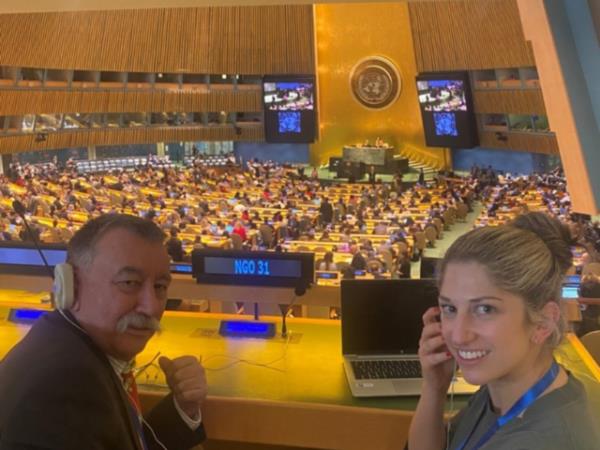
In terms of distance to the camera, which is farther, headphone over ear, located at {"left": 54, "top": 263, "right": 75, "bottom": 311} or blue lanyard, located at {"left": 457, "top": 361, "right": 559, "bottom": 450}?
headphone over ear, located at {"left": 54, "top": 263, "right": 75, "bottom": 311}

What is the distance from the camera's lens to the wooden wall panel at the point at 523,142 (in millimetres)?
16859

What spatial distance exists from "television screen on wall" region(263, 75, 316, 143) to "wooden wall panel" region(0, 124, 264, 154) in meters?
0.96

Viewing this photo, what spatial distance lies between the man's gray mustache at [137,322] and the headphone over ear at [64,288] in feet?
0.36

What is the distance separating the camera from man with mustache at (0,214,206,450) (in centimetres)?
115

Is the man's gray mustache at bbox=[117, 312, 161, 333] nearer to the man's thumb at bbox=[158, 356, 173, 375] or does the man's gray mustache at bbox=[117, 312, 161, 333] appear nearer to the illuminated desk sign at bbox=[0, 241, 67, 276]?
the man's thumb at bbox=[158, 356, 173, 375]

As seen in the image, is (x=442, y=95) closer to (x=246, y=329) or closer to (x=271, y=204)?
(x=271, y=204)

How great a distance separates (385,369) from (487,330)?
36.8 inches

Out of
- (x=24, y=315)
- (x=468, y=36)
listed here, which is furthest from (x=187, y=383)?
(x=468, y=36)

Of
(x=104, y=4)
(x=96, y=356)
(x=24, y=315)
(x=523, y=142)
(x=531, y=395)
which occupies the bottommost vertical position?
(x=531, y=395)

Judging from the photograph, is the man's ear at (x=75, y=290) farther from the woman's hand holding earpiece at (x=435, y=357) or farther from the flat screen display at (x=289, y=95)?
the flat screen display at (x=289, y=95)

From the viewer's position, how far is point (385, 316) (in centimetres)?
217

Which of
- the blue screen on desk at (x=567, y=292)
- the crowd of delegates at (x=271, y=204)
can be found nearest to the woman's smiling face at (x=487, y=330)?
the blue screen on desk at (x=567, y=292)

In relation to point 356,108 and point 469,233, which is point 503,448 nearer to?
point 469,233

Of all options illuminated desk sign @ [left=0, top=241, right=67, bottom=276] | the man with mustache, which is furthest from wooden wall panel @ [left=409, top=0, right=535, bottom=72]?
the man with mustache
